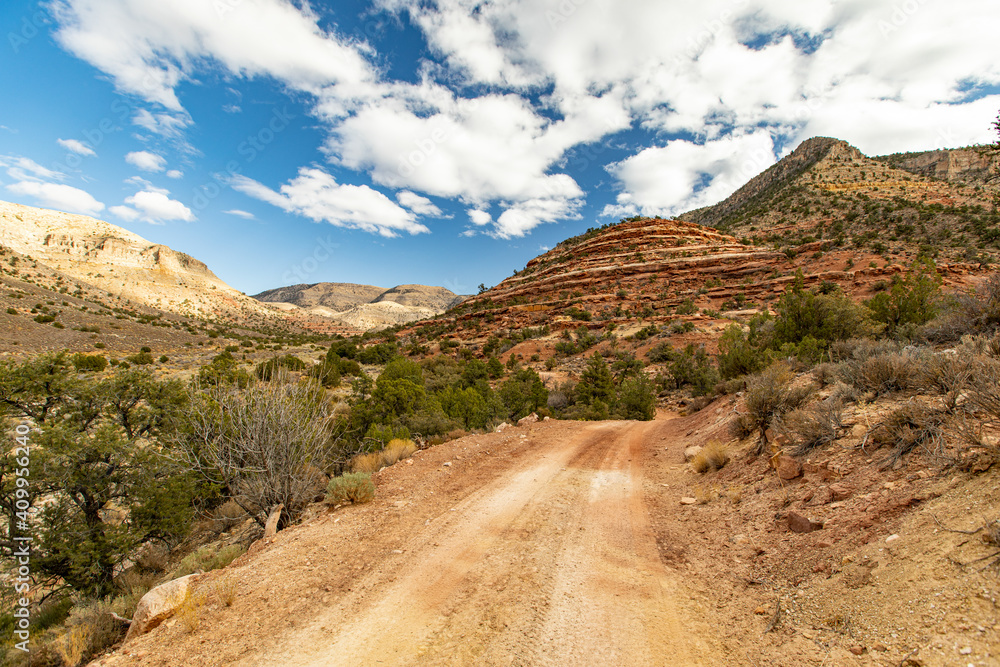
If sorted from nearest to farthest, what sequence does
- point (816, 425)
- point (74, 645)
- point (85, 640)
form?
point (74, 645) < point (85, 640) < point (816, 425)

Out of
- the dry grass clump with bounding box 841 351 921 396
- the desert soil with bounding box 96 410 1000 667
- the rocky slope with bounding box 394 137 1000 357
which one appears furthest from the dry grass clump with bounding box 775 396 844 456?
the rocky slope with bounding box 394 137 1000 357

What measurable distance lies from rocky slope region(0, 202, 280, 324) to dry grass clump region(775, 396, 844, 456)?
86.1 metres

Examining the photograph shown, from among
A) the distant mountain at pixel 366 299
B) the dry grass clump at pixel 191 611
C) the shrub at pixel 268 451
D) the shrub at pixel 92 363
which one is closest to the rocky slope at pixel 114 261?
the distant mountain at pixel 366 299

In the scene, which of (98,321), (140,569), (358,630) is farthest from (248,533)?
(98,321)

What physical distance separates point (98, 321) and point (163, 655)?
4530cm

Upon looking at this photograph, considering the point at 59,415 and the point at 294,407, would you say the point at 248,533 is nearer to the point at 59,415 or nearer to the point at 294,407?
the point at 294,407

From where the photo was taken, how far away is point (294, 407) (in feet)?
21.7

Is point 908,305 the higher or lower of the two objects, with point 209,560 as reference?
higher

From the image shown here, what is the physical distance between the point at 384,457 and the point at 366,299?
172 metres

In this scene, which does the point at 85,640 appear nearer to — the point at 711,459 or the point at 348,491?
the point at 348,491

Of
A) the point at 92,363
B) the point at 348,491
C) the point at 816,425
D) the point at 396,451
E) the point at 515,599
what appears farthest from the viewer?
the point at 92,363

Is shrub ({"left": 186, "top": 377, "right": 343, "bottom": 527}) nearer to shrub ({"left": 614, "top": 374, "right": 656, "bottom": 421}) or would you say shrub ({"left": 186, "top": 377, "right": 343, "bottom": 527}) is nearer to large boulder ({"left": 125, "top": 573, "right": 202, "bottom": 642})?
large boulder ({"left": 125, "top": 573, "right": 202, "bottom": 642})

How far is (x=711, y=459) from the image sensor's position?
6.82 meters

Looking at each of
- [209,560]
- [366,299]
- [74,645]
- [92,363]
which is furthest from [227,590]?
[366,299]
